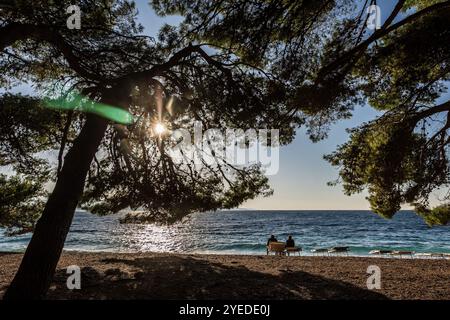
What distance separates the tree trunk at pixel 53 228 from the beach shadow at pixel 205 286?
89.5 inches

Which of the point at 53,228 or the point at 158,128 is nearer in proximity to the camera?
the point at 53,228

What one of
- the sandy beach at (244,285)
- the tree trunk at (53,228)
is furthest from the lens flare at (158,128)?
the sandy beach at (244,285)

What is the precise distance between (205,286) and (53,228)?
436 centimetres

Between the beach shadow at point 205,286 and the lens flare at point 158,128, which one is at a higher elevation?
the lens flare at point 158,128

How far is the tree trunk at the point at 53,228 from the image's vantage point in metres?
4.31

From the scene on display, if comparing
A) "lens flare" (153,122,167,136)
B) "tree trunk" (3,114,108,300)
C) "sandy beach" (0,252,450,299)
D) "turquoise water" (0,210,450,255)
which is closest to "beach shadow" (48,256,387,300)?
"sandy beach" (0,252,450,299)

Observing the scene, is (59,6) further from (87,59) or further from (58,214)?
(58,214)

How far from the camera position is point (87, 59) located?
19.4 feet

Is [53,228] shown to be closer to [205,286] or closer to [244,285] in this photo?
[205,286]

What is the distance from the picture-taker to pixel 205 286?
7562mm

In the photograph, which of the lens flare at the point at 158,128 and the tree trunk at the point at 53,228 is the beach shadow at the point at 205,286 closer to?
the tree trunk at the point at 53,228

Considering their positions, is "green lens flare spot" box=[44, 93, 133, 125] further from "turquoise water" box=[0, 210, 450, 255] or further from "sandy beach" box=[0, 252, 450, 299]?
"turquoise water" box=[0, 210, 450, 255]

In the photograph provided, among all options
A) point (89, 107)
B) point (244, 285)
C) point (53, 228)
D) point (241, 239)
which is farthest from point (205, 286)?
point (241, 239)
